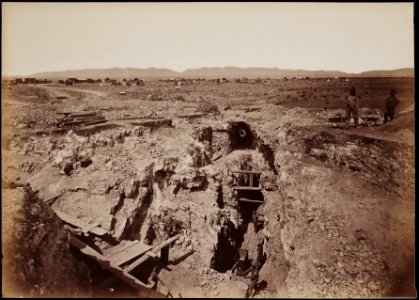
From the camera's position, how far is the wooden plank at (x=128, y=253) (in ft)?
28.1

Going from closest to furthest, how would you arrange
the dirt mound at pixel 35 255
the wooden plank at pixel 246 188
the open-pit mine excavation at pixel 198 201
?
the dirt mound at pixel 35 255 < the open-pit mine excavation at pixel 198 201 < the wooden plank at pixel 246 188

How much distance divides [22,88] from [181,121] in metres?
6.21

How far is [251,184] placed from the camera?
42.0ft

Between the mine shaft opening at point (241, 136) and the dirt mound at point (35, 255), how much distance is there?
879 cm

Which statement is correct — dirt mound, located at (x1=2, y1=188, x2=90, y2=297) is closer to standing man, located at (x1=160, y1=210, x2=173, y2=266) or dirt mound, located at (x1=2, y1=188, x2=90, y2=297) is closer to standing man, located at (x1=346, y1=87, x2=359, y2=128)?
standing man, located at (x1=160, y1=210, x2=173, y2=266)

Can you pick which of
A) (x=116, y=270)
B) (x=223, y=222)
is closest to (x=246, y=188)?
(x=223, y=222)

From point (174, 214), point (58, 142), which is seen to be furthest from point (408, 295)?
point (58, 142)

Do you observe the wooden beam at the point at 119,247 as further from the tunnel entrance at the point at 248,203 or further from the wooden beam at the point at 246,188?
the tunnel entrance at the point at 248,203

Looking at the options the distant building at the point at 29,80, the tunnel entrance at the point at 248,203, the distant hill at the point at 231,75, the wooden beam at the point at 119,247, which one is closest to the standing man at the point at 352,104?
the distant hill at the point at 231,75

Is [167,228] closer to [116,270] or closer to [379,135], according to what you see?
[116,270]

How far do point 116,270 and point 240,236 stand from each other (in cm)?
562

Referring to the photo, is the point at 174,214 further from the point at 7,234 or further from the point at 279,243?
the point at 7,234

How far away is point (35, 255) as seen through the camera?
6.78 m

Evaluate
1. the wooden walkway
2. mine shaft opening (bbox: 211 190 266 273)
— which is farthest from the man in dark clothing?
the wooden walkway
